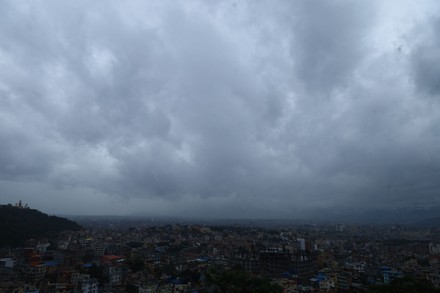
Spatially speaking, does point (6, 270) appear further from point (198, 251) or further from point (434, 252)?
point (434, 252)

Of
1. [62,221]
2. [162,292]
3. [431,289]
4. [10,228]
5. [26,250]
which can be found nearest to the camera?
[431,289]

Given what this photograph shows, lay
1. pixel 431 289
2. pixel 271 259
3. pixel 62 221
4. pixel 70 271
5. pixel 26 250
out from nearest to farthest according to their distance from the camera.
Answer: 1. pixel 431 289
2. pixel 70 271
3. pixel 271 259
4. pixel 26 250
5. pixel 62 221

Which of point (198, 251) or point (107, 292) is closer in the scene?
point (107, 292)

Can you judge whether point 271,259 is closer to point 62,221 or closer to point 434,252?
point 434,252

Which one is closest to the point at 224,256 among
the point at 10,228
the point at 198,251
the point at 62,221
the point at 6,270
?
the point at 198,251

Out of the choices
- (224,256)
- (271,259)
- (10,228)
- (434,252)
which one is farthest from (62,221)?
(434,252)

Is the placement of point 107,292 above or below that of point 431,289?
below
